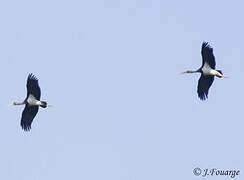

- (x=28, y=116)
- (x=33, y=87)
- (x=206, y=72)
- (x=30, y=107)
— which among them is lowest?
(x=28, y=116)

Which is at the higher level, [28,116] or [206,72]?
[206,72]

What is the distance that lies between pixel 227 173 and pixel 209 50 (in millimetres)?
5900

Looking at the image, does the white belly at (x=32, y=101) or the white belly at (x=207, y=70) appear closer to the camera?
the white belly at (x=207, y=70)

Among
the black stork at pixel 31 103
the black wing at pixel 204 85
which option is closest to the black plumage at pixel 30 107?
the black stork at pixel 31 103

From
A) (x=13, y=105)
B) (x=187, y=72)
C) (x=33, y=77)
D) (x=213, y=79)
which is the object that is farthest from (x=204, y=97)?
(x=13, y=105)

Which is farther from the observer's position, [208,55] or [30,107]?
[30,107]

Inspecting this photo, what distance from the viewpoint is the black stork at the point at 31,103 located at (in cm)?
2733

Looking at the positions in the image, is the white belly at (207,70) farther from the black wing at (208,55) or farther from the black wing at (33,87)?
the black wing at (33,87)

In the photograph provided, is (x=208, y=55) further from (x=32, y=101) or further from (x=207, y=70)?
(x=32, y=101)

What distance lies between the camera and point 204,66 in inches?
1089

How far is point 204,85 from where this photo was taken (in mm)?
28312

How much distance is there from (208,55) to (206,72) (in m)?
1.17

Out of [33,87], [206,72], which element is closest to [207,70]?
[206,72]

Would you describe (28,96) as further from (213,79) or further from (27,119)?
(213,79)
